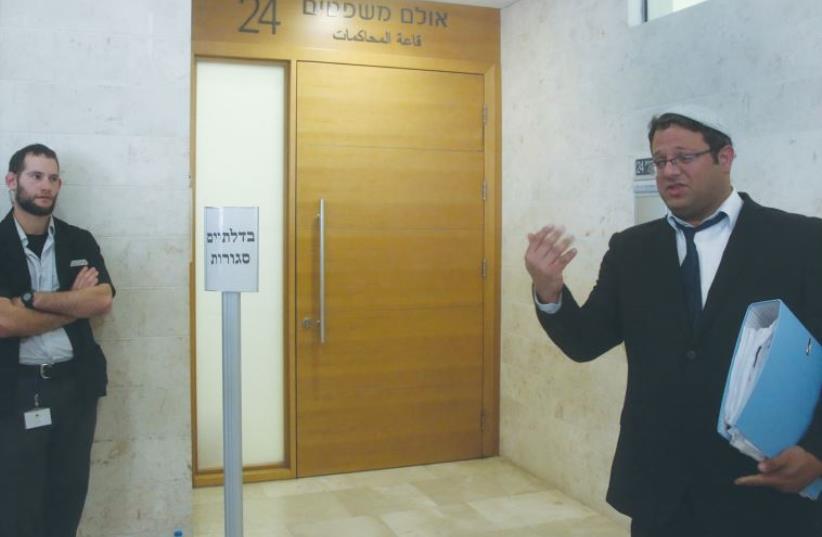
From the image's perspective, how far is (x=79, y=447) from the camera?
10.4 feet

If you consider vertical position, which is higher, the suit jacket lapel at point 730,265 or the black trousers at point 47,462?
the suit jacket lapel at point 730,265

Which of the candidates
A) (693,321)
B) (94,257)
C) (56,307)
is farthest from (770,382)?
(94,257)

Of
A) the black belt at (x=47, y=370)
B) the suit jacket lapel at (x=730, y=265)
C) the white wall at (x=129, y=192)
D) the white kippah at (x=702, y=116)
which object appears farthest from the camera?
the white wall at (x=129, y=192)

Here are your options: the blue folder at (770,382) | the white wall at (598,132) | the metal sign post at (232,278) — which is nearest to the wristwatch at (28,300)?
the metal sign post at (232,278)

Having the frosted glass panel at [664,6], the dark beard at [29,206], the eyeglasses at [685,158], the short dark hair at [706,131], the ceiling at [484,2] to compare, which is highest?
the ceiling at [484,2]

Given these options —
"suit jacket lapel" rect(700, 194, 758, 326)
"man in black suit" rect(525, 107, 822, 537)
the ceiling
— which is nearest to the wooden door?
the ceiling

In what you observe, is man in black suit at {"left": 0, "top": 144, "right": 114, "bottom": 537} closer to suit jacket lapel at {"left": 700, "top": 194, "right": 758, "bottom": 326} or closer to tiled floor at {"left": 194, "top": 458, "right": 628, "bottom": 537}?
tiled floor at {"left": 194, "top": 458, "right": 628, "bottom": 537}

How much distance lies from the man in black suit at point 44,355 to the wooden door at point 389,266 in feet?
5.01

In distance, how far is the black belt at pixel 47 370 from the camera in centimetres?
302

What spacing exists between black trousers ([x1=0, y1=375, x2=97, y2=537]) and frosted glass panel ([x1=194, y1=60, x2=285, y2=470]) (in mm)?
1202

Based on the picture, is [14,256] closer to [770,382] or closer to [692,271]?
[692,271]

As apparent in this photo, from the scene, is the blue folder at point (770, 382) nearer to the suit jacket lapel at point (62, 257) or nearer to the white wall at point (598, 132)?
the white wall at point (598, 132)

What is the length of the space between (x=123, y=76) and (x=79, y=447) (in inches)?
60.7

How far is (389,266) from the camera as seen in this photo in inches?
185
